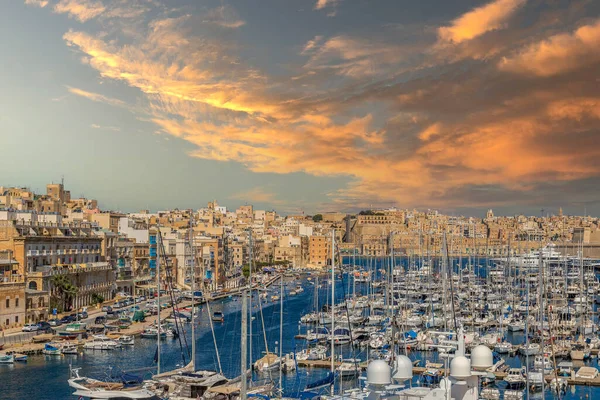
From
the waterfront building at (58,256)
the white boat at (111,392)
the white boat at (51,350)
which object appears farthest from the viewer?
the waterfront building at (58,256)

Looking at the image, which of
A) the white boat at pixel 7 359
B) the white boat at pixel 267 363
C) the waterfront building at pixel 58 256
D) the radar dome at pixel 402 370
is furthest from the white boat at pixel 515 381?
the waterfront building at pixel 58 256

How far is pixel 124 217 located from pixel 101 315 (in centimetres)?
2557

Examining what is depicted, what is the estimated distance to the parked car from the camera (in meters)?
37.2

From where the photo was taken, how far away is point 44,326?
37.7 metres

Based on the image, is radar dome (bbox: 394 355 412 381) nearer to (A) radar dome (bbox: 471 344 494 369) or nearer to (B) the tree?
(A) radar dome (bbox: 471 344 494 369)

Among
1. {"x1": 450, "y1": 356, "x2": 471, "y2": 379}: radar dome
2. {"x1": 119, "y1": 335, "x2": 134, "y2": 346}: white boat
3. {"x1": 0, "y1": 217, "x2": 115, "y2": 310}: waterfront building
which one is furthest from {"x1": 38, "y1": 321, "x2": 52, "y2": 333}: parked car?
{"x1": 450, "y1": 356, "x2": 471, "y2": 379}: radar dome

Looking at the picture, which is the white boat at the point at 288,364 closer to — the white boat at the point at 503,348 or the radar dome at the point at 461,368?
the white boat at the point at 503,348

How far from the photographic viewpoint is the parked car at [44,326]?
37188mm

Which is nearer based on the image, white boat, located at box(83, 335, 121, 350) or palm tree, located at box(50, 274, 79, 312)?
white boat, located at box(83, 335, 121, 350)

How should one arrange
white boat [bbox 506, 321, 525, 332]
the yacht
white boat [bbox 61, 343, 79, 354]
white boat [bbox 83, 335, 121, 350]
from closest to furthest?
1. white boat [bbox 61, 343, 79, 354]
2. white boat [bbox 83, 335, 121, 350]
3. white boat [bbox 506, 321, 525, 332]
4. the yacht

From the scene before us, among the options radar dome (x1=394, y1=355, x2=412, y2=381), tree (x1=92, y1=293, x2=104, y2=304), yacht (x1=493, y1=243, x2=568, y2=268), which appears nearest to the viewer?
radar dome (x1=394, y1=355, x2=412, y2=381)

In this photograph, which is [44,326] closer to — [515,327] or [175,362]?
[175,362]

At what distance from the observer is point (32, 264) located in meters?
43.1

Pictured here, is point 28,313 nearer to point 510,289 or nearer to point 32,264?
point 32,264
